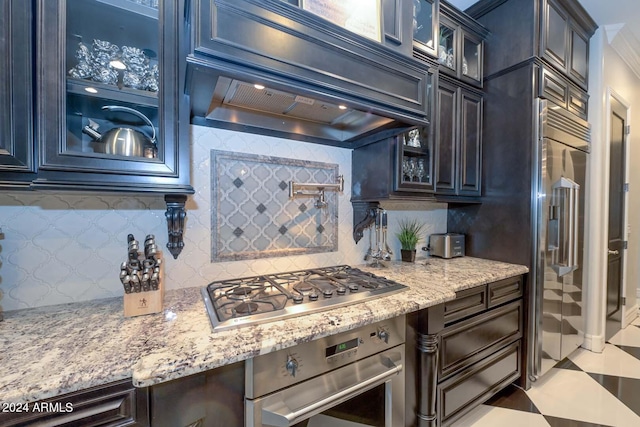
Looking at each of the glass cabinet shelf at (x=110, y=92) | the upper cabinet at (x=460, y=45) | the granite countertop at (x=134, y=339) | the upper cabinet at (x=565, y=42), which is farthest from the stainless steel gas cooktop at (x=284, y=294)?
the upper cabinet at (x=565, y=42)

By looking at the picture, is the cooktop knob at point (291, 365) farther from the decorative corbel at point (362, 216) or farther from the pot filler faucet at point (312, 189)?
the decorative corbel at point (362, 216)

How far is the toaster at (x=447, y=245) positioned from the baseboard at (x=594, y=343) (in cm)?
147

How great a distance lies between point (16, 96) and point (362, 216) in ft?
5.45

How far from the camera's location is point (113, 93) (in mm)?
981

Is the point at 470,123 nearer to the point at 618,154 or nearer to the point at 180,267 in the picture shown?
the point at 618,154

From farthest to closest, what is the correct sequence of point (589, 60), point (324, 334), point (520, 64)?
point (589, 60), point (520, 64), point (324, 334)

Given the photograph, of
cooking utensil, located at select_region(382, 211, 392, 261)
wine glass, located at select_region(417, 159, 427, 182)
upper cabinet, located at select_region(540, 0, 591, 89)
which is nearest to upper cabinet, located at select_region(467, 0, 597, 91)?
upper cabinet, located at select_region(540, 0, 591, 89)

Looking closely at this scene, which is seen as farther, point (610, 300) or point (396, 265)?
point (610, 300)

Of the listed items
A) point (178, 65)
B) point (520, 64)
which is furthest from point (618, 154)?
point (178, 65)

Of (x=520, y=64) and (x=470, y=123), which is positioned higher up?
(x=520, y=64)

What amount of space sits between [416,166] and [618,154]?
246cm

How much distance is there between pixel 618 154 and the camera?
264cm

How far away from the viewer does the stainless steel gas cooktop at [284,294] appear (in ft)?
3.21

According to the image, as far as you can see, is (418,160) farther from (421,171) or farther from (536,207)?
(536,207)
